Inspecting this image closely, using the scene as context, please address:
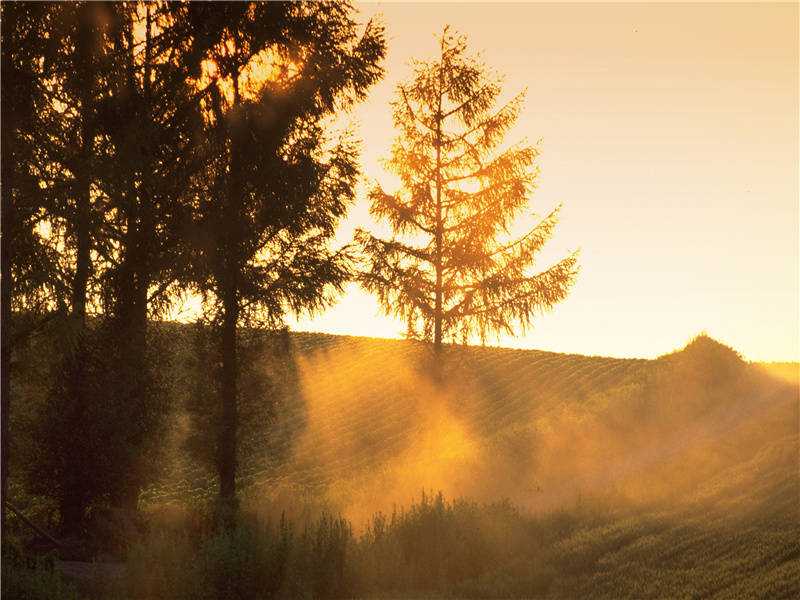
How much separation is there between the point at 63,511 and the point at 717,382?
16.5 m

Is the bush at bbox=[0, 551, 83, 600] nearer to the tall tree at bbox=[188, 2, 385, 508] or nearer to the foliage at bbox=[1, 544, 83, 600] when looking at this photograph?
the foliage at bbox=[1, 544, 83, 600]

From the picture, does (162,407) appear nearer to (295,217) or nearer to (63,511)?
(63,511)

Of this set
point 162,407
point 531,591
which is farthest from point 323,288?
point 531,591

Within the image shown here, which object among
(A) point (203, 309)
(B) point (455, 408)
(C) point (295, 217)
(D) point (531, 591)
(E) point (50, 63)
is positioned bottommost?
(D) point (531, 591)

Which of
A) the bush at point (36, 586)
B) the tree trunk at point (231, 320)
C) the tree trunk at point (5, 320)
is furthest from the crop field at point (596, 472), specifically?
the tree trunk at point (5, 320)

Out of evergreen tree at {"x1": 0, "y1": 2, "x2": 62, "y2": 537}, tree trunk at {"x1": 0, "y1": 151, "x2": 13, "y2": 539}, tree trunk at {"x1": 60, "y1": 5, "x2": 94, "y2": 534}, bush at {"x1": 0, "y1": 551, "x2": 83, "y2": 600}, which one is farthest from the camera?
tree trunk at {"x1": 60, "y1": 5, "x2": 94, "y2": 534}

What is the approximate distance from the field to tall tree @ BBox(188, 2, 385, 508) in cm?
123

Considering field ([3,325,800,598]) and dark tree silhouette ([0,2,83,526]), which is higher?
dark tree silhouette ([0,2,83,526])

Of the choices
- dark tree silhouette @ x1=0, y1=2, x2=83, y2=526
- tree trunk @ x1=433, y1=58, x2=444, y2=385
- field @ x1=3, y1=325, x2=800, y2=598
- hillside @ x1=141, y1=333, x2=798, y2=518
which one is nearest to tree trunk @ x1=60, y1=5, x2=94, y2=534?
dark tree silhouette @ x1=0, y1=2, x2=83, y2=526

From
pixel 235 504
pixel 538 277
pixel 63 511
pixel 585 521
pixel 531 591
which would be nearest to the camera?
pixel 531 591

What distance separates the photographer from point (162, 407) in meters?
14.8

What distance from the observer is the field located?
9.15 meters

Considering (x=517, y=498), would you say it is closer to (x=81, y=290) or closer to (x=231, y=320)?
(x=231, y=320)

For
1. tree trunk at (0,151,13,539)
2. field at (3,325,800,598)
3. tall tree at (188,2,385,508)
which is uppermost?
tall tree at (188,2,385,508)
